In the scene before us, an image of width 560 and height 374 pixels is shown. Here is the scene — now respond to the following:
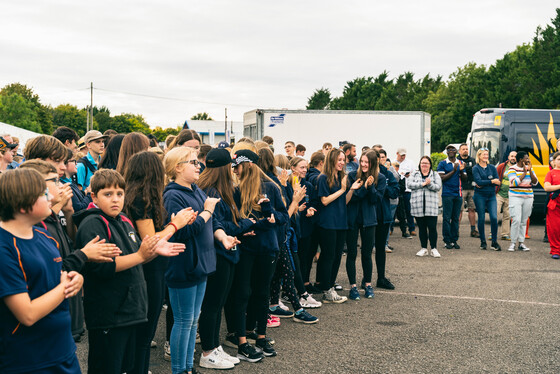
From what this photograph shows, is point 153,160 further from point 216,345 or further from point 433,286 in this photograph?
point 433,286

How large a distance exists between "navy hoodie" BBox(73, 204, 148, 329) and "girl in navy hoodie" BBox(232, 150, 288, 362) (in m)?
1.80

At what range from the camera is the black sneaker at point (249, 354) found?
17.3 ft

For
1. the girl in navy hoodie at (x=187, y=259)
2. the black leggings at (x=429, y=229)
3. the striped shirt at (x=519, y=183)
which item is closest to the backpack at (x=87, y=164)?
the girl in navy hoodie at (x=187, y=259)

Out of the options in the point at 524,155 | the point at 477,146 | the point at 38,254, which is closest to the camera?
the point at 38,254

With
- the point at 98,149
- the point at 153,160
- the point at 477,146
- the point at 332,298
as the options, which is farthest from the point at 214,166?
the point at 477,146

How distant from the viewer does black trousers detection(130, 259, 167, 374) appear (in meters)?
3.97

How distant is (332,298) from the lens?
750 cm

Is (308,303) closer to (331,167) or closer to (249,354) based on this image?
(331,167)

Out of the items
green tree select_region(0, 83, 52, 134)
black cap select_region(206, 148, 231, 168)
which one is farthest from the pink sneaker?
green tree select_region(0, 83, 52, 134)

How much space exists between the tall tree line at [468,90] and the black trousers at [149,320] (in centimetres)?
4990

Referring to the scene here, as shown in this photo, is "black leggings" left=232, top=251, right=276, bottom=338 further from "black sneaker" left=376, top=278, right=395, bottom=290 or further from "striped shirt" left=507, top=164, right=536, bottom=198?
"striped shirt" left=507, top=164, right=536, bottom=198

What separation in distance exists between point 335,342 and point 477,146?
1408cm

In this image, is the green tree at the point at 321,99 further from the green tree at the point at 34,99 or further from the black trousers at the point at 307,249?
the black trousers at the point at 307,249

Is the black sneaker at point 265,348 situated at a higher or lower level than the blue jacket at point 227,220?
lower
